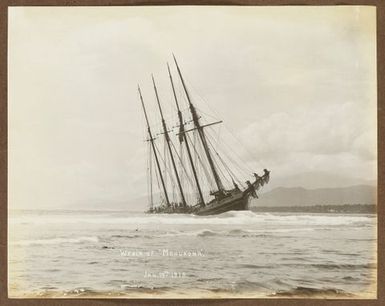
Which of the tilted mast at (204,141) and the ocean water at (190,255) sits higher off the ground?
the tilted mast at (204,141)

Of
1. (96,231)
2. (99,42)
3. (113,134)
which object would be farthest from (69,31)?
(96,231)

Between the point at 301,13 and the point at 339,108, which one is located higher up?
the point at 301,13

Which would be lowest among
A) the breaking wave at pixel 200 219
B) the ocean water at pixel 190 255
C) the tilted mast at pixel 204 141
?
the ocean water at pixel 190 255

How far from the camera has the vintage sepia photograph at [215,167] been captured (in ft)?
3.51

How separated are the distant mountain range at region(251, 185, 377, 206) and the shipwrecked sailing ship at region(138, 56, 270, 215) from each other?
0.03 meters

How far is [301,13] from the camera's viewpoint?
108 cm

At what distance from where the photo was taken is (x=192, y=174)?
3.62ft

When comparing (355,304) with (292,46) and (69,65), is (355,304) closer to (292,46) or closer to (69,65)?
(292,46)

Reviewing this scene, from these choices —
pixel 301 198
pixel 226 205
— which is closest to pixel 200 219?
pixel 226 205

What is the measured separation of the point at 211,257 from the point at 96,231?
20 centimetres

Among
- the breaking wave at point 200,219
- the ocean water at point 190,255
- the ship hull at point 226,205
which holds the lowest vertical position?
the ocean water at point 190,255

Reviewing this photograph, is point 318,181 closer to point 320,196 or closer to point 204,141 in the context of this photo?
point 320,196

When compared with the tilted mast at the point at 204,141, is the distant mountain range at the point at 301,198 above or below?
below

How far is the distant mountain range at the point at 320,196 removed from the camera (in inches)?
42.2
